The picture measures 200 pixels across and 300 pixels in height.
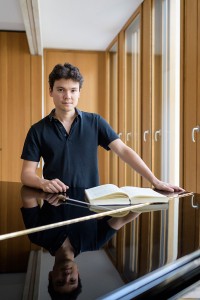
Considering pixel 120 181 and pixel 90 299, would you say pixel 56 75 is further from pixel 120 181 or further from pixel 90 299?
pixel 120 181

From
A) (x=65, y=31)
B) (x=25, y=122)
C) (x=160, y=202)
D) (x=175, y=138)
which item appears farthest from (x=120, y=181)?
(x=160, y=202)

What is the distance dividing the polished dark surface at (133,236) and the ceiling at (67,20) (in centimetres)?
243

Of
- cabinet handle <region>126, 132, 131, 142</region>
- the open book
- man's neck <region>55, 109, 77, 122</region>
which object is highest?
man's neck <region>55, 109, 77, 122</region>

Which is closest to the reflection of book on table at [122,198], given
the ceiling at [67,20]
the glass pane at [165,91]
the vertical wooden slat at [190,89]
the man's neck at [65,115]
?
the man's neck at [65,115]

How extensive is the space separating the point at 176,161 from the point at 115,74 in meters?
2.73

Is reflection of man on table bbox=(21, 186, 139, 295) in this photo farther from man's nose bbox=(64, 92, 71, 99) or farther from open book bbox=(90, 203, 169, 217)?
man's nose bbox=(64, 92, 71, 99)

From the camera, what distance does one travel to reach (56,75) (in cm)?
210

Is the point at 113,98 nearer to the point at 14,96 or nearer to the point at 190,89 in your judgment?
the point at 14,96

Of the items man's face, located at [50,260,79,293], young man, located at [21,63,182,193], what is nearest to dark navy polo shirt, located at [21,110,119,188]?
young man, located at [21,63,182,193]

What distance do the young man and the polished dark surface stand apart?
0.74m

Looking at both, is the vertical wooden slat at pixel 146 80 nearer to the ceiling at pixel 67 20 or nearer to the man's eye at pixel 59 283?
the ceiling at pixel 67 20

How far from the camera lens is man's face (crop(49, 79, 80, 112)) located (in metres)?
2.06

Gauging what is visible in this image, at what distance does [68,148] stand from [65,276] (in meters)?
1.58

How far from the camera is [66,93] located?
205 centimetres
